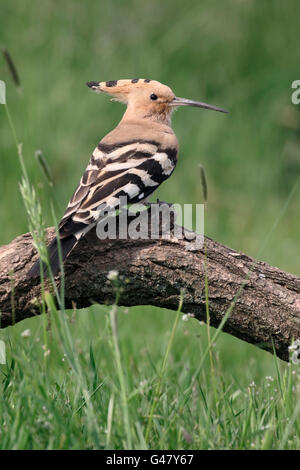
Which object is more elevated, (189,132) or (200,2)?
(200,2)

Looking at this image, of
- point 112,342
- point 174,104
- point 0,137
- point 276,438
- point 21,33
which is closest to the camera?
point 112,342

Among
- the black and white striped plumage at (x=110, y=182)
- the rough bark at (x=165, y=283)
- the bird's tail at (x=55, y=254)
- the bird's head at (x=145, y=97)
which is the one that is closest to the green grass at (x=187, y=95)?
the bird's head at (x=145, y=97)

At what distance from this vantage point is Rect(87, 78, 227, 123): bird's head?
4145 millimetres

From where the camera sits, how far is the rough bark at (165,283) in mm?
3199

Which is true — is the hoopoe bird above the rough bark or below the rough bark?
above

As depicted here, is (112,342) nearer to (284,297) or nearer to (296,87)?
(284,297)

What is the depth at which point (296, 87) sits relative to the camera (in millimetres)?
7422

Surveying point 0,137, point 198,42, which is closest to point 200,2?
point 198,42

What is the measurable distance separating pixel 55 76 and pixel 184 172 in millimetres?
1538

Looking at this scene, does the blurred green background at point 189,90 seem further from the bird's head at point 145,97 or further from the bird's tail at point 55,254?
the bird's tail at point 55,254

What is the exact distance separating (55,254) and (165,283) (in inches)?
18.7

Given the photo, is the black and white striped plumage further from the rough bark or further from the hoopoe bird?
the rough bark

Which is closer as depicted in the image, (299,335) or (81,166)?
(299,335)

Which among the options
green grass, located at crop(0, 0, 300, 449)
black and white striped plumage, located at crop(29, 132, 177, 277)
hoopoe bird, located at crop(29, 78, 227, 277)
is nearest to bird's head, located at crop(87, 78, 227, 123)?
hoopoe bird, located at crop(29, 78, 227, 277)
